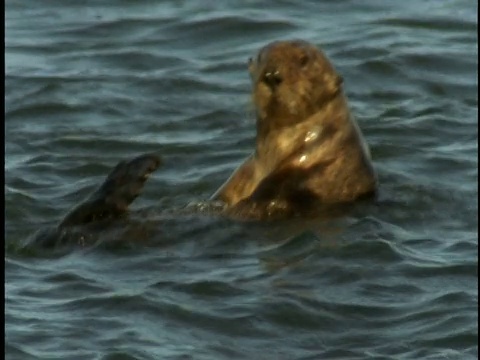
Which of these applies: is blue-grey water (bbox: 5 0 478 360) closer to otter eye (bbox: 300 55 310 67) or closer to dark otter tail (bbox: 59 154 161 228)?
dark otter tail (bbox: 59 154 161 228)

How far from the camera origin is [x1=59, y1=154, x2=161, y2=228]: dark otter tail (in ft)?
29.7

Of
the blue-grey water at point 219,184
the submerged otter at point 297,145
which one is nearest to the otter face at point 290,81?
the submerged otter at point 297,145

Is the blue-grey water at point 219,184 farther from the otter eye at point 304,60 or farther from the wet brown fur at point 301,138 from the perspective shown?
the otter eye at point 304,60

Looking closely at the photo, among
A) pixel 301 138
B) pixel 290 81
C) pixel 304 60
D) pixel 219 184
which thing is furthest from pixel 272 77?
pixel 219 184

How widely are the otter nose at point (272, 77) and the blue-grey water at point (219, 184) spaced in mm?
822

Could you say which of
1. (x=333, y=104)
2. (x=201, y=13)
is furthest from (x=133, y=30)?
(x=333, y=104)

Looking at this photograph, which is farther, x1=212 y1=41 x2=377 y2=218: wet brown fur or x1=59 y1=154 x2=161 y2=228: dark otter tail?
x1=212 y1=41 x2=377 y2=218: wet brown fur

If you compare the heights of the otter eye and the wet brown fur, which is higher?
the otter eye

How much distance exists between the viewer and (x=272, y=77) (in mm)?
9594

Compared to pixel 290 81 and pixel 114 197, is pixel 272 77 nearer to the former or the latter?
pixel 290 81

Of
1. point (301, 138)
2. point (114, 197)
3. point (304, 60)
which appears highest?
point (304, 60)

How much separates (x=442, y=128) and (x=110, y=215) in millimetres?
3234

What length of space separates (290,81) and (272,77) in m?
0.10

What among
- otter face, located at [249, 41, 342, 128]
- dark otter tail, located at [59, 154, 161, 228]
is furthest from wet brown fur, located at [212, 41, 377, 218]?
dark otter tail, located at [59, 154, 161, 228]
